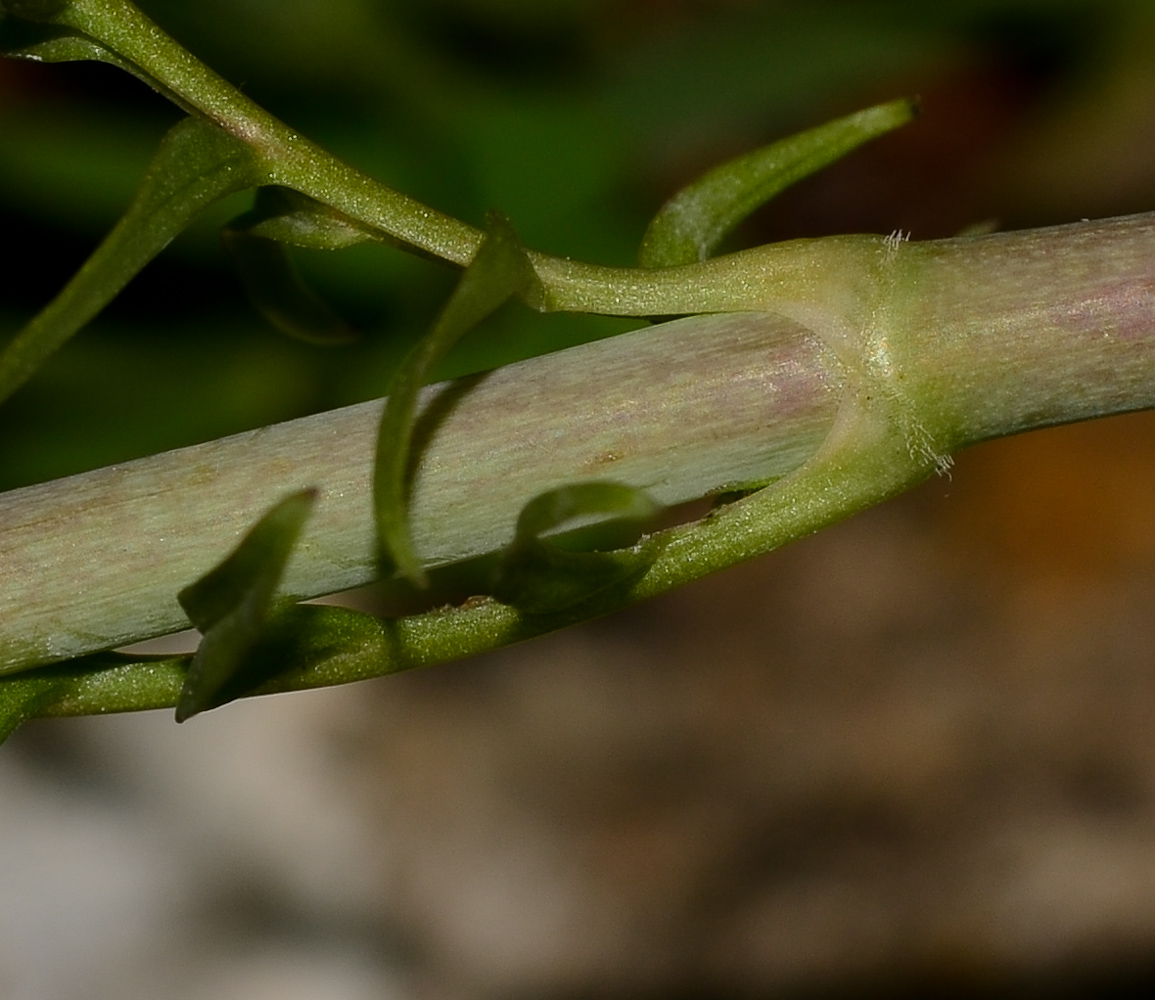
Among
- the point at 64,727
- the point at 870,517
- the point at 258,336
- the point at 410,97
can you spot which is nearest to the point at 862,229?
the point at 870,517

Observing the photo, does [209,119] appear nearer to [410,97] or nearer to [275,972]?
[410,97]

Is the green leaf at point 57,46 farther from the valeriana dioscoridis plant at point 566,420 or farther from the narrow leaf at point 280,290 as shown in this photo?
the narrow leaf at point 280,290

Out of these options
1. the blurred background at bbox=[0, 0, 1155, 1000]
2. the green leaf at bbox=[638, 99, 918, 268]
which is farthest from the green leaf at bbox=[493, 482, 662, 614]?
the blurred background at bbox=[0, 0, 1155, 1000]

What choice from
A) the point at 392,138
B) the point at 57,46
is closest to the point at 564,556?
the point at 57,46

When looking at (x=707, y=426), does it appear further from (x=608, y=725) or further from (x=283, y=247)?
(x=608, y=725)

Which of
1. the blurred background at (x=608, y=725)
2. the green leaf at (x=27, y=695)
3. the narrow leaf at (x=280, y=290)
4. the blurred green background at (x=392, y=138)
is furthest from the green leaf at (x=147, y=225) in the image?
the blurred background at (x=608, y=725)

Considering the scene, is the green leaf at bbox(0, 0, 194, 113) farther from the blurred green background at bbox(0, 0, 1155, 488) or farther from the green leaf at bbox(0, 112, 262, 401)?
the blurred green background at bbox(0, 0, 1155, 488)
